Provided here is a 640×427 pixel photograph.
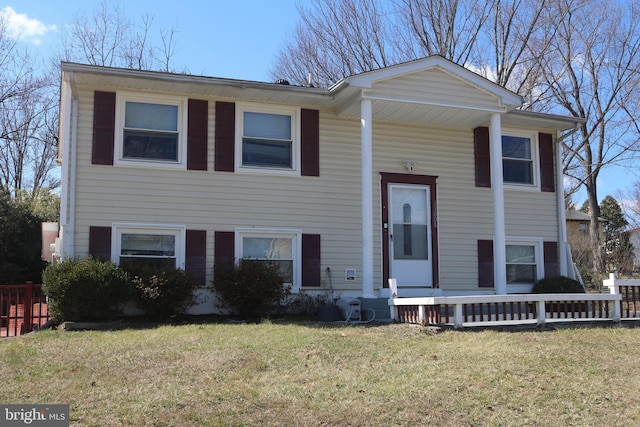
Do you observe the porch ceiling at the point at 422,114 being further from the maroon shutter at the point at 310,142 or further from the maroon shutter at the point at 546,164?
the maroon shutter at the point at 546,164

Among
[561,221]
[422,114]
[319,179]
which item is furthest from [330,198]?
[561,221]

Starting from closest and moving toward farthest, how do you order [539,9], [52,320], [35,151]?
→ [52,320] < [539,9] < [35,151]

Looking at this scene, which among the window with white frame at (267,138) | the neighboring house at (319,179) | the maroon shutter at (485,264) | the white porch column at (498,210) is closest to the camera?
the neighboring house at (319,179)

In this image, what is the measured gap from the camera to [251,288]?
9891mm

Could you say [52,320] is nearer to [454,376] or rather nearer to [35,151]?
[454,376]

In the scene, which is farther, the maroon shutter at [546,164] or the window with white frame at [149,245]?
the maroon shutter at [546,164]

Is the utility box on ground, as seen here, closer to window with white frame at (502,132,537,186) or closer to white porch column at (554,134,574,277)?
window with white frame at (502,132,537,186)

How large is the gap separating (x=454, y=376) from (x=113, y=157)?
7.26m

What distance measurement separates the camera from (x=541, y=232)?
1292cm

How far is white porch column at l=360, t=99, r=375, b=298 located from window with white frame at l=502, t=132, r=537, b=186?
3845 mm

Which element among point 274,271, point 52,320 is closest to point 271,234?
point 274,271

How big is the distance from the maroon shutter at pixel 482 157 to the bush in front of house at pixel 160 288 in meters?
6.45

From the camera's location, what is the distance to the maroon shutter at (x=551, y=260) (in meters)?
12.8

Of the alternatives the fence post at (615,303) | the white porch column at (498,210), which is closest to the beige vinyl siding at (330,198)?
the white porch column at (498,210)
